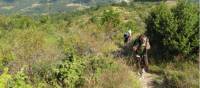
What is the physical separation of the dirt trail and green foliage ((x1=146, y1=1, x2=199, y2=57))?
3.73 ft

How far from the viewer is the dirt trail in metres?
10.6

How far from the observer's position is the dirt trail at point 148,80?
10564 millimetres

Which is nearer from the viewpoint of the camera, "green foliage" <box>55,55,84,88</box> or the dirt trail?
"green foliage" <box>55,55,84,88</box>

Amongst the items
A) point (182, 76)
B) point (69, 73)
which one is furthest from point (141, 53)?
point (69, 73)

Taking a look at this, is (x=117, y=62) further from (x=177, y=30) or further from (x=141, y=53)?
(x=177, y=30)

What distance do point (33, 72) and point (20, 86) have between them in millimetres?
1539

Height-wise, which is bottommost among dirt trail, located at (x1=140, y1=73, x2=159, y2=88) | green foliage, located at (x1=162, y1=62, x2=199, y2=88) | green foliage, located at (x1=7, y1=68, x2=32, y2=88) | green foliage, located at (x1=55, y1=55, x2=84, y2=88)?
dirt trail, located at (x1=140, y1=73, x2=159, y2=88)

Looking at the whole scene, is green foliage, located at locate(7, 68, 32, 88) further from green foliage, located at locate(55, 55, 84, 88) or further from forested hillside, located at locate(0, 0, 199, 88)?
green foliage, located at locate(55, 55, 84, 88)

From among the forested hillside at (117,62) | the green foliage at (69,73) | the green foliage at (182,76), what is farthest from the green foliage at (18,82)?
the green foliage at (182,76)

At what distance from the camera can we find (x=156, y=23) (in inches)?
503

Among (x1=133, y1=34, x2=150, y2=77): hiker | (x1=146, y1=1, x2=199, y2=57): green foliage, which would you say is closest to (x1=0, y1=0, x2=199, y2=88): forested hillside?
(x1=146, y1=1, x2=199, y2=57): green foliage

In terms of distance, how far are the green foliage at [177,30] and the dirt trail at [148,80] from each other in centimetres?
114

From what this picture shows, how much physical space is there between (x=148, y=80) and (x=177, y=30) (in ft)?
6.96

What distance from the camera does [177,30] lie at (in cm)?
1229
